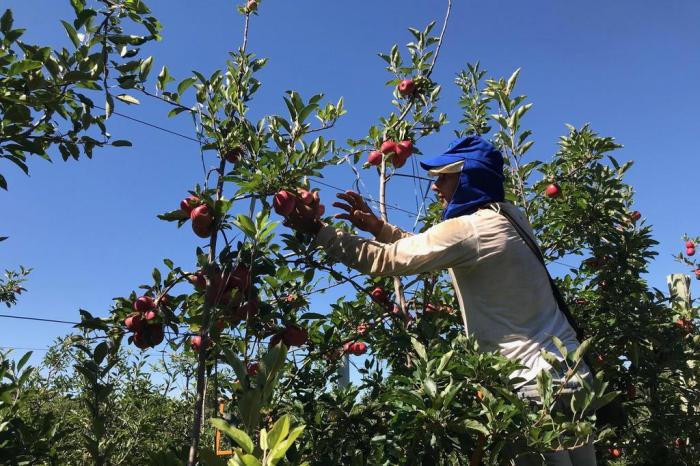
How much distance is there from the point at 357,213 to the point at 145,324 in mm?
945

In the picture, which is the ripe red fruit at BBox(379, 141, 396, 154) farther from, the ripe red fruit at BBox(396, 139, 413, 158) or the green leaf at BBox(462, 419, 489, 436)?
the green leaf at BBox(462, 419, 489, 436)

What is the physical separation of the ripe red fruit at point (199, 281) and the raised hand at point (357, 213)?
2.26 ft

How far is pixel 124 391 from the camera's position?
5.30m

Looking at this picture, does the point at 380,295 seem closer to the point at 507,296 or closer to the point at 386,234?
the point at 386,234

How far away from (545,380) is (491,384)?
180 millimetres

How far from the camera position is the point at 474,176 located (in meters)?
1.98

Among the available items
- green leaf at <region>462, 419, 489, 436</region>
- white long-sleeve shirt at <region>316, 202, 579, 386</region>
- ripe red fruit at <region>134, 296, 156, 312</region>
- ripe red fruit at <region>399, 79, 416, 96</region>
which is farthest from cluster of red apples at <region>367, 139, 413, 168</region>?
green leaf at <region>462, 419, 489, 436</region>

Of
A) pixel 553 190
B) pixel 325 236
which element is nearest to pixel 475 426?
pixel 325 236

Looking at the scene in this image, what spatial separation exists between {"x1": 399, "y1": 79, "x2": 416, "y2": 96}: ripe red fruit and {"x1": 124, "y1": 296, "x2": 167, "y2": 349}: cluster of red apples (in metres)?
2.28

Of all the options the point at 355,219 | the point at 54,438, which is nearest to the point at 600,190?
the point at 355,219

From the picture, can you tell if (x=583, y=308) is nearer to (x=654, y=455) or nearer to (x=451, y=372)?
(x=654, y=455)

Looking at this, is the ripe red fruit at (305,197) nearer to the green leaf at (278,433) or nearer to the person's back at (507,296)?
the person's back at (507,296)

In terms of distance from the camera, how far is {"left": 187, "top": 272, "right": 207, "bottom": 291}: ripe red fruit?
1.58 metres

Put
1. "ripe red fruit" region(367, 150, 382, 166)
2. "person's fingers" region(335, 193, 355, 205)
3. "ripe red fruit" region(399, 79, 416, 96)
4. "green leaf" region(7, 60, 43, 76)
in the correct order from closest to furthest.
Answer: "green leaf" region(7, 60, 43, 76) < "person's fingers" region(335, 193, 355, 205) < "ripe red fruit" region(367, 150, 382, 166) < "ripe red fruit" region(399, 79, 416, 96)
